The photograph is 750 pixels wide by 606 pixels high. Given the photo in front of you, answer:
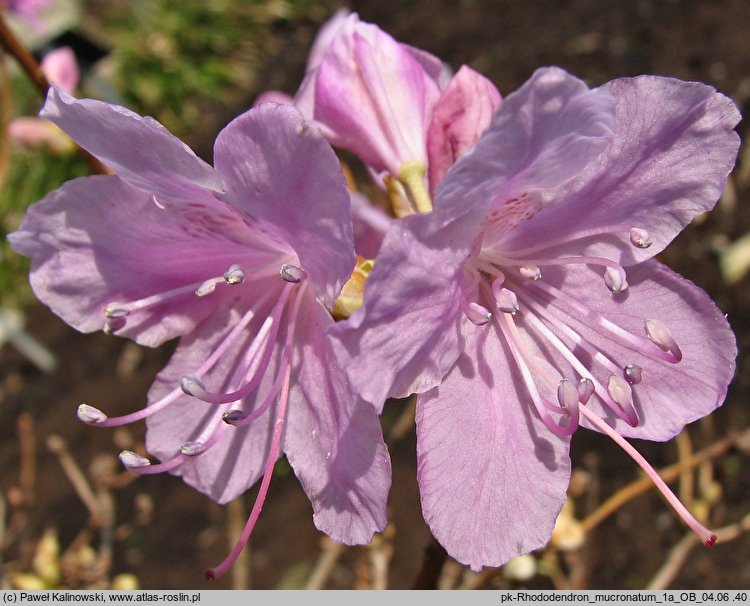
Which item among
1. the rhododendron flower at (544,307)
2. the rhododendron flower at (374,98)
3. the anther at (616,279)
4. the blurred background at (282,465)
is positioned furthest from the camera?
the blurred background at (282,465)

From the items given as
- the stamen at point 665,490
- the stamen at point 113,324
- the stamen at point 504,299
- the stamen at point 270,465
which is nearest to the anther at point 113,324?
the stamen at point 113,324

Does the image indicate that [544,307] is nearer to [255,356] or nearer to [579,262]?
[579,262]

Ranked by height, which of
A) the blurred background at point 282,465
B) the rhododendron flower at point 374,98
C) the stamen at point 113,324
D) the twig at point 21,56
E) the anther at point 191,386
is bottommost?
the blurred background at point 282,465

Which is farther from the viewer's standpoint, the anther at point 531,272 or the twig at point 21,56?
the twig at point 21,56

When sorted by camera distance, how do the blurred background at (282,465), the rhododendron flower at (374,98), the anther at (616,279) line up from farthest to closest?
the blurred background at (282,465) < the rhododendron flower at (374,98) < the anther at (616,279)

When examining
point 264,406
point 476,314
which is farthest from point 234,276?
point 476,314

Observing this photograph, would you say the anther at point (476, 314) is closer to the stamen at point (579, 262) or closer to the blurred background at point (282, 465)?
the stamen at point (579, 262)

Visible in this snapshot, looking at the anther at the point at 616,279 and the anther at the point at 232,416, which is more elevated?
the anther at the point at 616,279
